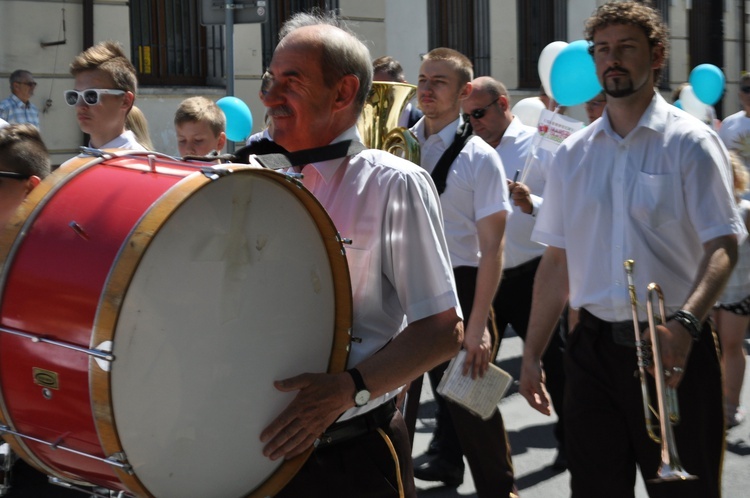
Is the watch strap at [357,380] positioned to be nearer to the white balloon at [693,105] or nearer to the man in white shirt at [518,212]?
the man in white shirt at [518,212]

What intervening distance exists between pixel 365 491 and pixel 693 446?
1229mm

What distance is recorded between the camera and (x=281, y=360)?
2.43 m

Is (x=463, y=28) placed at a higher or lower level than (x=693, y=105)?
higher

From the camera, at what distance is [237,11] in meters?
8.31

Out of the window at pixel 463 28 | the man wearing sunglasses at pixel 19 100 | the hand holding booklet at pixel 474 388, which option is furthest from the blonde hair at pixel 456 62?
the window at pixel 463 28

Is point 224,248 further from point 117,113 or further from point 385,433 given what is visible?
point 117,113

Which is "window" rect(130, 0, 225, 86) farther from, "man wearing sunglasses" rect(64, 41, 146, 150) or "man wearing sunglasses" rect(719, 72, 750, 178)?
"man wearing sunglasses" rect(64, 41, 146, 150)

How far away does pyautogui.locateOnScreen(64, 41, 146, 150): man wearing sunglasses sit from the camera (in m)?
4.40

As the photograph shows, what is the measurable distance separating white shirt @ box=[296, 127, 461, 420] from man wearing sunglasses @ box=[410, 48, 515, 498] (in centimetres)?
189

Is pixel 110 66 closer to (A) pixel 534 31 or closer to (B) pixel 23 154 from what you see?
(B) pixel 23 154

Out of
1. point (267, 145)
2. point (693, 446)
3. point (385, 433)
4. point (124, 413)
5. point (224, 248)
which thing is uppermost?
point (267, 145)

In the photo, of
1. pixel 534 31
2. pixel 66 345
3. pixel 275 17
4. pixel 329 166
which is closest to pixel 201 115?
pixel 329 166

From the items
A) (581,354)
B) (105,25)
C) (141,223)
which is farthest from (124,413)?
(105,25)

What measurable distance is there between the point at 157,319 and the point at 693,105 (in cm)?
1084
